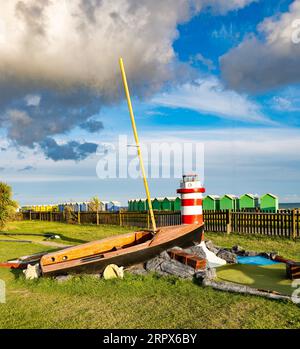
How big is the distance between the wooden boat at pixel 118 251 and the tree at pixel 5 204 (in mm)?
17760

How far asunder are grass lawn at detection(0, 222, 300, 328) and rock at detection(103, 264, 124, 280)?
179 millimetres

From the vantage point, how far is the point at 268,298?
265 inches

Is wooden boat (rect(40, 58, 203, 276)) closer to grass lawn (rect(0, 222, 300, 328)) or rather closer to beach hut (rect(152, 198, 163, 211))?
grass lawn (rect(0, 222, 300, 328))

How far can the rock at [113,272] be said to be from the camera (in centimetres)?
884

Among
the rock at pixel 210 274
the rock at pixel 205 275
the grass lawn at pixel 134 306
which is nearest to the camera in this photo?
the grass lawn at pixel 134 306

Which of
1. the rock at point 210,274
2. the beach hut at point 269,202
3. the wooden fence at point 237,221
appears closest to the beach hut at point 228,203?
the beach hut at point 269,202

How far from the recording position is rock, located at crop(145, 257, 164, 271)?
9375 millimetres

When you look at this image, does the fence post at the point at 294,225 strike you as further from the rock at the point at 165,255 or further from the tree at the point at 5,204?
the tree at the point at 5,204

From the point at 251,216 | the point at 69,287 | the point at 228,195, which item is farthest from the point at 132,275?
the point at 228,195

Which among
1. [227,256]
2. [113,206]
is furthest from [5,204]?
[113,206]

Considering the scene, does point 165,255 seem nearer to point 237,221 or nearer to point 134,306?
point 134,306
